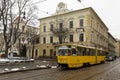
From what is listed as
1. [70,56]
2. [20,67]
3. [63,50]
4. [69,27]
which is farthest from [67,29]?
[70,56]

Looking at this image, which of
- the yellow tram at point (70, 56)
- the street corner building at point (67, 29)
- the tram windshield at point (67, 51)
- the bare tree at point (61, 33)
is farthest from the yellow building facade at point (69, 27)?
the tram windshield at point (67, 51)

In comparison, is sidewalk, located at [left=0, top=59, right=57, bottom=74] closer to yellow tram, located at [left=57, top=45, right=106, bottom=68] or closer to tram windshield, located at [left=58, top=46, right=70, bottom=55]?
yellow tram, located at [left=57, top=45, right=106, bottom=68]

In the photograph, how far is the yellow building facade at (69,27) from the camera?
5331cm

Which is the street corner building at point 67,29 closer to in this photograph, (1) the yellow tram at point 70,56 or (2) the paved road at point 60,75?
(1) the yellow tram at point 70,56

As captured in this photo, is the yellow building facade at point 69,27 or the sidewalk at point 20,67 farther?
the yellow building facade at point 69,27

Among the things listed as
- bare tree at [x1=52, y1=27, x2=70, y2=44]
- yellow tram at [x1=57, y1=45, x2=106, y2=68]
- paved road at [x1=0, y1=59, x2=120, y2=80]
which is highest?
bare tree at [x1=52, y1=27, x2=70, y2=44]

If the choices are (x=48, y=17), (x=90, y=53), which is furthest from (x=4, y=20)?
(x=48, y=17)

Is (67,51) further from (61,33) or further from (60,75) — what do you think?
(61,33)

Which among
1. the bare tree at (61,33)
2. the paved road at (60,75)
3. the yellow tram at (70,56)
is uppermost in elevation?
the bare tree at (61,33)

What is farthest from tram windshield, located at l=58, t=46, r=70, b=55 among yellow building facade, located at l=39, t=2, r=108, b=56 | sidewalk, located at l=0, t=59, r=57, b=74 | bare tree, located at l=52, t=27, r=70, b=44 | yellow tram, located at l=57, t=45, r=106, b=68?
bare tree, located at l=52, t=27, r=70, b=44

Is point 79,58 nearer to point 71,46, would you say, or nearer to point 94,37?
point 71,46

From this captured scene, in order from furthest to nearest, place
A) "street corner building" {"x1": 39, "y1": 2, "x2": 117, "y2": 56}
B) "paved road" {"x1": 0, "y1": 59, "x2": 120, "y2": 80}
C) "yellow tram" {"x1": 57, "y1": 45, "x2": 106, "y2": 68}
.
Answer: "street corner building" {"x1": 39, "y1": 2, "x2": 117, "y2": 56}, "yellow tram" {"x1": 57, "y1": 45, "x2": 106, "y2": 68}, "paved road" {"x1": 0, "y1": 59, "x2": 120, "y2": 80}

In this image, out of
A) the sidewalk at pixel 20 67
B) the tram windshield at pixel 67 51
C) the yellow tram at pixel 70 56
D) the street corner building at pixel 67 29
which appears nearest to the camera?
the sidewalk at pixel 20 67

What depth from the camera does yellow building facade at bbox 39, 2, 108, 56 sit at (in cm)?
5331
